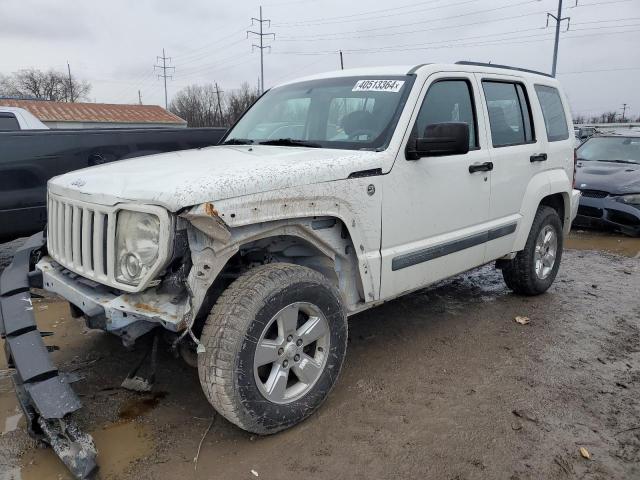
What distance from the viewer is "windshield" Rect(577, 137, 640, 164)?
9.62 meters

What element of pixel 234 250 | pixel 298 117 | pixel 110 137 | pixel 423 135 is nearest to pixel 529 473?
pixel 234 250

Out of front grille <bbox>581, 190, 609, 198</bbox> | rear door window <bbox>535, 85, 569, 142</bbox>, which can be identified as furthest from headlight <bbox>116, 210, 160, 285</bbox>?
front grille <bbox>581, 190, 609, 198</bbox>

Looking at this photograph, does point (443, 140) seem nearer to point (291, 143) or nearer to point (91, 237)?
point (291, 143)

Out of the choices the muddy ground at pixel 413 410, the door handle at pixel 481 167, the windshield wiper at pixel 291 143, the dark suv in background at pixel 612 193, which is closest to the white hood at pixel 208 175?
the windshield wiper at pixel 291 143

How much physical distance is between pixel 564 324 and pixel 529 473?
7.73 feet

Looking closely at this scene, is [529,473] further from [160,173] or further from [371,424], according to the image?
[160,173]

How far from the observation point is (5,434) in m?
2.94

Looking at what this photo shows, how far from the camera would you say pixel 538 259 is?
5160 mm

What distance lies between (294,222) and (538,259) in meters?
3.25

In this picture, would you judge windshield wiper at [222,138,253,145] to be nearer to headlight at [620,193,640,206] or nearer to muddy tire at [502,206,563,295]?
muddy tire at [502,206,563,295]

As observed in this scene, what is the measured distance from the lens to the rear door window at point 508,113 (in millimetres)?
4266

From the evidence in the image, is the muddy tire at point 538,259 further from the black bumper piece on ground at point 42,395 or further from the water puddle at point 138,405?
the black bumper piece on ground at point 42,395

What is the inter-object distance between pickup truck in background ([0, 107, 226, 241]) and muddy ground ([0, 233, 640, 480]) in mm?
1020

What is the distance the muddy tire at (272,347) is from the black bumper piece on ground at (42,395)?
24.5 inches
